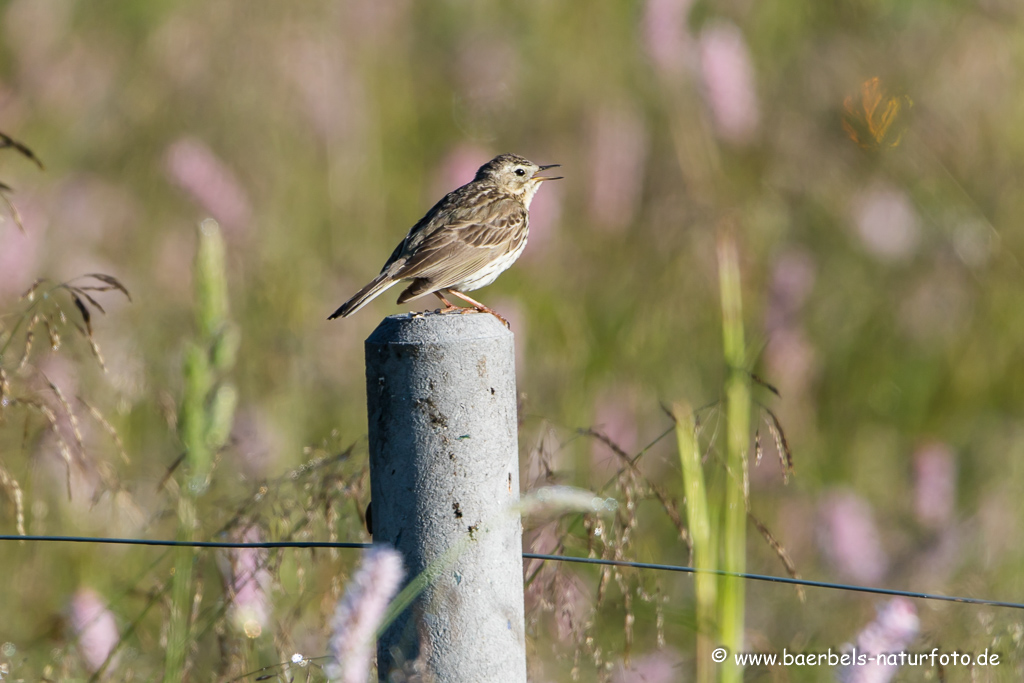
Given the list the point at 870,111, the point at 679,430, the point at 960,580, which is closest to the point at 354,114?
the point at 870,111

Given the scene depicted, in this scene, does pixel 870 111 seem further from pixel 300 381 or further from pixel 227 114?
pixel 227 114

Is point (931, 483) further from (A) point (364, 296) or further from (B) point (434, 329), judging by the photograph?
(B) point (434, 329)

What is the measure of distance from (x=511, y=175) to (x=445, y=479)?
3344mm

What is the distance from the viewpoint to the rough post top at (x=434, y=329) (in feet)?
7.30

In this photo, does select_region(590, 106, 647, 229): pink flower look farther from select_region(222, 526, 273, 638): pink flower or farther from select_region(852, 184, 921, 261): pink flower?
select_region(222, 526, 273, 638): pink flower

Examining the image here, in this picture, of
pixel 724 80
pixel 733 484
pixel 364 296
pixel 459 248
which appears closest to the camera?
pixel 733 484

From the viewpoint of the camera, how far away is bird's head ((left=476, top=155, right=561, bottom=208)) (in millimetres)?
5344

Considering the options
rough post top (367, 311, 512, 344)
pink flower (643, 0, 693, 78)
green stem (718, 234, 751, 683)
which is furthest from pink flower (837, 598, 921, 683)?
pink flower (643, 0, 693, 78)

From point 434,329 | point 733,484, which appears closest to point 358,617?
point 434,329

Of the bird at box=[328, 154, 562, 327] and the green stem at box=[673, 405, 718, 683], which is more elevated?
the bird at box=[328, 154, 562, 327]

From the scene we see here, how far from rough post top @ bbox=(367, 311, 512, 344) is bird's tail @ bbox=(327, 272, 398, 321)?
1.39m

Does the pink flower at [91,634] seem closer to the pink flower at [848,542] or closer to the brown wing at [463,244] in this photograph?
the brown wing at [463,244]

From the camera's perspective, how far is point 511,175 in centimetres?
540

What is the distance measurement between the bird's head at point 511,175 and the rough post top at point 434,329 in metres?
3.04
